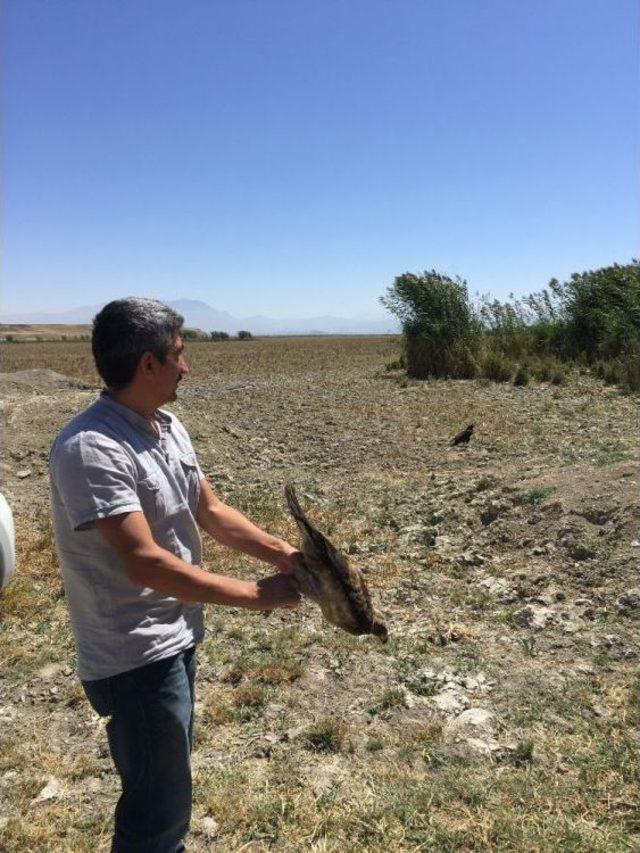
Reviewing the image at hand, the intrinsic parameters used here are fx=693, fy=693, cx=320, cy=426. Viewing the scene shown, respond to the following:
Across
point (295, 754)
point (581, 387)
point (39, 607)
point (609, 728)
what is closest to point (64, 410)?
point (39, 607)

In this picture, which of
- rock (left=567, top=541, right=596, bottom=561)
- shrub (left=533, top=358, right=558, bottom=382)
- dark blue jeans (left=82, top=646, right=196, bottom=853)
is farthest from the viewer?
shrub (left=533, top=358, right=558, bottom=382)

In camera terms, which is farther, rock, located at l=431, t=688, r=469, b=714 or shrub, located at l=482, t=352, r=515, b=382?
shrub, located at l=482, t=352, r=515, b=382

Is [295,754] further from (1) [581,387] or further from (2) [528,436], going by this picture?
(1) [581,387]

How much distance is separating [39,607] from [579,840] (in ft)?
12.4

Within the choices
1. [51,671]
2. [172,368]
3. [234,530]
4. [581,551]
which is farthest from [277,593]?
[581,551]

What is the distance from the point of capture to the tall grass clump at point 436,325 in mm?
18984

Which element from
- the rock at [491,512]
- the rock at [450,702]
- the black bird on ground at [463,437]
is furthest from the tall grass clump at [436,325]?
the rock at [450,702]

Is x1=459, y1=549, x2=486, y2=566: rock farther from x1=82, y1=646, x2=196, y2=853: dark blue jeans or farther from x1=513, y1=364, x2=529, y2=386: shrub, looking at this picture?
x1=513, y1=364, x2=529, y2=386: shrub

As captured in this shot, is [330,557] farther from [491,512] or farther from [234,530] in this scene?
[491,512]

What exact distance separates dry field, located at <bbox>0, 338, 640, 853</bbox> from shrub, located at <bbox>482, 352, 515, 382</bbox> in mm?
9005

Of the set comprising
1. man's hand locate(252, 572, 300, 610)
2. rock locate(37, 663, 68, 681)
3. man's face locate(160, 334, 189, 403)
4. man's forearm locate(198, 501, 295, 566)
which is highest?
man's face locate(160, 334, 189, 403)

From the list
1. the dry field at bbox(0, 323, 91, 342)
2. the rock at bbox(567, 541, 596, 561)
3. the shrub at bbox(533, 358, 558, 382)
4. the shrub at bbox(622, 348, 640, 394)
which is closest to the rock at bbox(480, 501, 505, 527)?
the rock at bbox(567, 541, 596, 561)

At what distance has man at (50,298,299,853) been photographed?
71.6 inches

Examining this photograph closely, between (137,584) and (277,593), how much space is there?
391 millimetres
